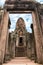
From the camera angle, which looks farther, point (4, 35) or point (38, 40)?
point (4, 35)

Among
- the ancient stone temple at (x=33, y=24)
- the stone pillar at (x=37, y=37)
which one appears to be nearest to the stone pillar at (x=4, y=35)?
the ancient stone temple at (x=33, y=24)

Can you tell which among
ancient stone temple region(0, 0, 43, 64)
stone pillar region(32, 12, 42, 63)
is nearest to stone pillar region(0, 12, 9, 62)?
ancient stone temple region(0, 0, 43, 64)

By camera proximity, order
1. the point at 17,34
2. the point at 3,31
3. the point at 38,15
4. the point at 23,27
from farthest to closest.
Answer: the point at 23,27 < the point at 17,34 < the point at 38,15 < the point at 3,31

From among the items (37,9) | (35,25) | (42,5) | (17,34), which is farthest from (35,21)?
(17,34)

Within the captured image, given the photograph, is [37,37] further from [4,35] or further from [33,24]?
[4,35]

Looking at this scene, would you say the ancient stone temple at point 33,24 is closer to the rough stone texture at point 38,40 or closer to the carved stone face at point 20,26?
the rough stone texture at point 38,40

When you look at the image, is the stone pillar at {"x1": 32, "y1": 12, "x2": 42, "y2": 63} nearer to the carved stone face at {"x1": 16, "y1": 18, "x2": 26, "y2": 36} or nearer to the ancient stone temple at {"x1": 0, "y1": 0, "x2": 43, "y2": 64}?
the ancient stone temple at {"x1": 0, "y1": 0, "x2": 43, "y2": 64}

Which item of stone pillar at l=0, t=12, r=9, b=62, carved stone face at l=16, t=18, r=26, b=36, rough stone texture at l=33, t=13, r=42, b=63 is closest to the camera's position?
rough stone texture at l=33, t=13, r=42, b=63

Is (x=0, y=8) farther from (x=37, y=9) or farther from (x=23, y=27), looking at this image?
(x=23, y=27)

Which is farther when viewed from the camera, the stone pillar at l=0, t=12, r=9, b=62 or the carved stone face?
the carved stone face

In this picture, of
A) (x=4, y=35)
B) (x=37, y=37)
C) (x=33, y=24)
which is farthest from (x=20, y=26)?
(x=37, y=37)

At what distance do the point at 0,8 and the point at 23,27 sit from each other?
20849 millimetres

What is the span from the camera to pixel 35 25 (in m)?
8.40

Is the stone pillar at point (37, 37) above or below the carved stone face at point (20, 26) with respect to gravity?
below
